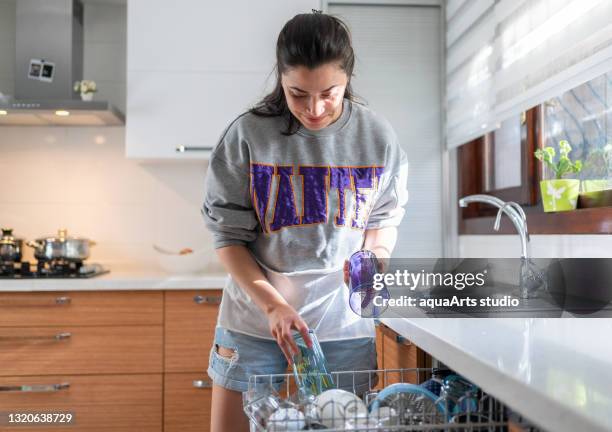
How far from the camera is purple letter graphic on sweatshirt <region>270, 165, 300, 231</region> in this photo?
1.29m

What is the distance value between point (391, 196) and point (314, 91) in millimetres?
320

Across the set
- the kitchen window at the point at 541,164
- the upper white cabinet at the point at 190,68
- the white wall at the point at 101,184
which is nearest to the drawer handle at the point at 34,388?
the white wall at the point at 101,184

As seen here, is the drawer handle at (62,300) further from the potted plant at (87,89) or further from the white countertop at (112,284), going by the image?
the potted plant at (87,89)

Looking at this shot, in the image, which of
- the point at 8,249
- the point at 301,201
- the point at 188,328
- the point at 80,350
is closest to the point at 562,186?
the point at 301,201

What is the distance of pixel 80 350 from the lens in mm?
2510

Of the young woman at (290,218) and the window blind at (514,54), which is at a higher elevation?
the window blind at (514,54)

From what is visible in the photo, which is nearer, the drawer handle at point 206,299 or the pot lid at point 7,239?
the drawer handle at point 206,299

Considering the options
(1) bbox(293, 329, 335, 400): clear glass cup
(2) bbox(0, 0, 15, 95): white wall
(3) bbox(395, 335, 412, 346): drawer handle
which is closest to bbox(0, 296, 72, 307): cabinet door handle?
(2) bbox(0, 0, 15, 95): white wall

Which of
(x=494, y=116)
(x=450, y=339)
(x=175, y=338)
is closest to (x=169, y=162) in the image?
(x=175, y=338)

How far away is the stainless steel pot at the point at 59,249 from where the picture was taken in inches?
109

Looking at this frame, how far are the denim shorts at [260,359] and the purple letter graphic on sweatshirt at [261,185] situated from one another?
26cm

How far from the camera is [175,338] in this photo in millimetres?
2541

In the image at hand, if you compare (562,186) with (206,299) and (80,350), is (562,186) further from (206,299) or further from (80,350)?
(80,350)

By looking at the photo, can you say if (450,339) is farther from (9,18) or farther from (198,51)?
(9,18)
